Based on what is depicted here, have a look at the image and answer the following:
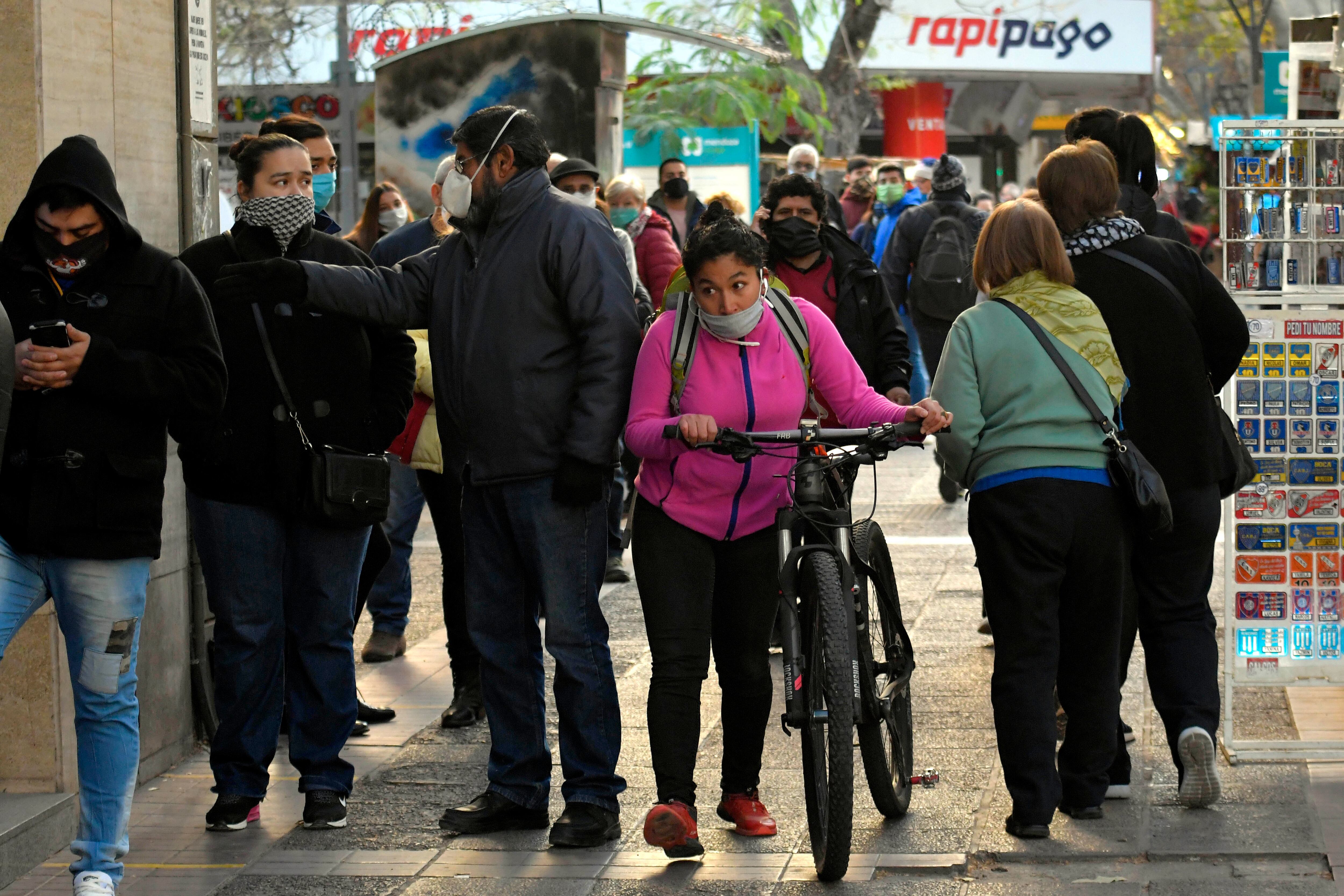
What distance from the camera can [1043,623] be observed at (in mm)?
5344

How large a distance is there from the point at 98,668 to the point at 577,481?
144 cm

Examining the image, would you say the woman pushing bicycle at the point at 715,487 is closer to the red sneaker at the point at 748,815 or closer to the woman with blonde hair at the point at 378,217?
the red sneaker at the point at 748,815

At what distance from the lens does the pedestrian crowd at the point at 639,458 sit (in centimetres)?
526

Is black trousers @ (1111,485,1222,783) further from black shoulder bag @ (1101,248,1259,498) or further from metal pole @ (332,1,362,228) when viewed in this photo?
metal pole @ (332,1,362,228)

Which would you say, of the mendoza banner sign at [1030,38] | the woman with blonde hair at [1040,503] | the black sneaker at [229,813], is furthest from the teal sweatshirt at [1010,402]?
the mendoza banner sign at [1030,38]

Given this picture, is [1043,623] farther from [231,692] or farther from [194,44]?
[194,44]

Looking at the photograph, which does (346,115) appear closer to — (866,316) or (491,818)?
(866,316)

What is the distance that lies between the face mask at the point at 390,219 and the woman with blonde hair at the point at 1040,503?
4.03 m

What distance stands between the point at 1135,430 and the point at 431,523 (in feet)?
24.7

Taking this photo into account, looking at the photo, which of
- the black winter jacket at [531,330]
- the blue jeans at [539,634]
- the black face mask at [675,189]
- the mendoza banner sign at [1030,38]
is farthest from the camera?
the mendoza banner sign at [1030,38]

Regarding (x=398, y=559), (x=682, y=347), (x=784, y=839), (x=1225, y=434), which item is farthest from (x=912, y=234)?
(x=784, y=839)

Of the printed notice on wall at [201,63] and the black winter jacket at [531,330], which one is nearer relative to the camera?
the black winter jacket at [531,330]

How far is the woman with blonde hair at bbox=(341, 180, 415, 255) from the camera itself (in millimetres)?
8602

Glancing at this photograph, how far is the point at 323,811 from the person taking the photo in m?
5.62
